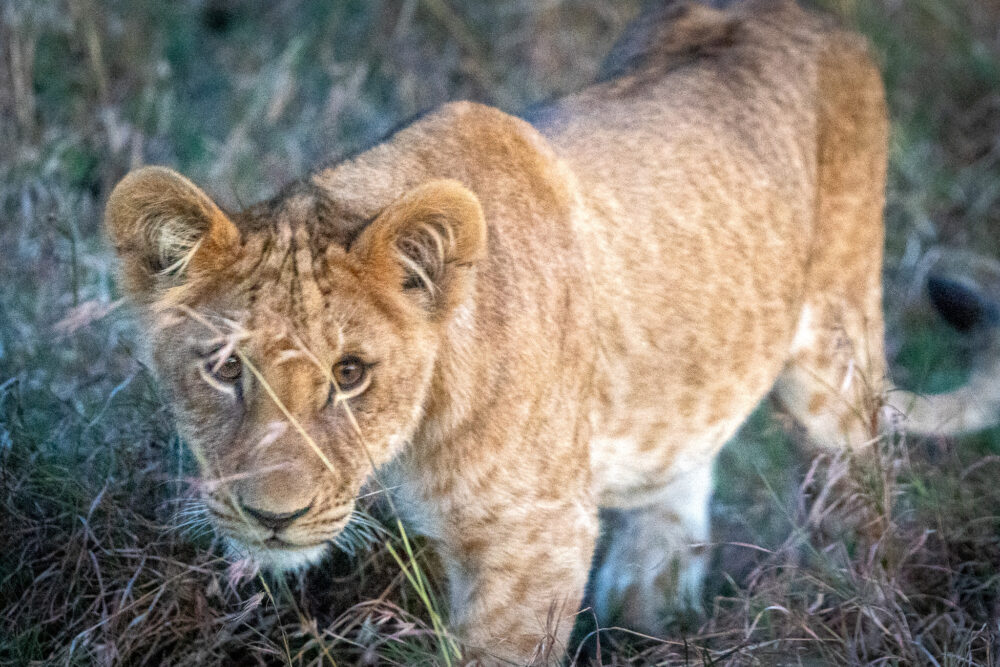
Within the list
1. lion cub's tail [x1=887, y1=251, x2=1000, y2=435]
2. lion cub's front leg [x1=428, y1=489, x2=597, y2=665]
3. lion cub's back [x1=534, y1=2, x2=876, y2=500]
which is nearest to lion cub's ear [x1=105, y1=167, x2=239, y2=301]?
lion cub's front leg [x1=428, y1=489, x2=597, y2=665]

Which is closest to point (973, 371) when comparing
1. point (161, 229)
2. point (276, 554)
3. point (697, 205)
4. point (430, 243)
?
point (697, 205)

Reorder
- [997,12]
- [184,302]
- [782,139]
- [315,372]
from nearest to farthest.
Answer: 1. [315,372]
2. [184,302]
3. [782,139]
4. [997,12]

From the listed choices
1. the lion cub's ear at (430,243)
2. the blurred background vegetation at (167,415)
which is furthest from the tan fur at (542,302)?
the blurred background vegetation at (167,415)

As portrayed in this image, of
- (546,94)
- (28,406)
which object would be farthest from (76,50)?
(28,406)

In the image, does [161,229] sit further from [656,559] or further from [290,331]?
[656,559]

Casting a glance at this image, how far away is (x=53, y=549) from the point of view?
2.87 m

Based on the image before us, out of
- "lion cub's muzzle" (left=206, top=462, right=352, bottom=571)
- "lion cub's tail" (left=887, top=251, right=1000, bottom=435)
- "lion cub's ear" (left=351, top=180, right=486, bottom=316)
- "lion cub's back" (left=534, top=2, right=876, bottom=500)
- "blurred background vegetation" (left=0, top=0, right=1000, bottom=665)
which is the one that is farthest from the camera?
"lion cub's tail" (left=887, top=251, right=1000, bottom=435)

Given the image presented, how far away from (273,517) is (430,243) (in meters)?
0.68

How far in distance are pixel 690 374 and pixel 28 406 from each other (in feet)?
6.59

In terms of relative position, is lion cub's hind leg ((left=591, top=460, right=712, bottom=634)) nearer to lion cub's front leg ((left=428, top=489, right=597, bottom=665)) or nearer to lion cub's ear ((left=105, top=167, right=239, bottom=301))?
lion cub's front leg ((left=428, top=489, right=597, bottom=665))

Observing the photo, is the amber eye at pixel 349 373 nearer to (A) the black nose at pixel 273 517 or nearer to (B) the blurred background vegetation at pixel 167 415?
(A) the black nose at pixel 273 517

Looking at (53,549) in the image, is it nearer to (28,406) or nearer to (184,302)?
(28,406)

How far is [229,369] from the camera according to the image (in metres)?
2.21

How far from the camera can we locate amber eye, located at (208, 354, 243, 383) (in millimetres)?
2188
